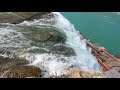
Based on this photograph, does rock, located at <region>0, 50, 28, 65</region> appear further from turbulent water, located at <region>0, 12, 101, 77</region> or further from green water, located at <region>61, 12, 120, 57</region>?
green water, located at <region>61, 12, 120, 57</region>

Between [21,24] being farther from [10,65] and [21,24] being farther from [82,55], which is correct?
[10,65]

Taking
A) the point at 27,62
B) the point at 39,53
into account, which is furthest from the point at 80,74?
the point at 39,53

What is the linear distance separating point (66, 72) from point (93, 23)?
14046mm

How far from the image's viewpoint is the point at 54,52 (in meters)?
6.30

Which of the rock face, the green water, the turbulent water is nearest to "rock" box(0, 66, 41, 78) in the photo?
the turbulent water

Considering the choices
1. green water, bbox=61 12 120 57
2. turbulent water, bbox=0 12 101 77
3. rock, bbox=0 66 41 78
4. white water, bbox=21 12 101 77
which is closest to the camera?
rock, bbox=0 66 41 78

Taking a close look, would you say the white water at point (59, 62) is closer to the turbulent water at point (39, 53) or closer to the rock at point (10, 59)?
the turbulent water at point (39, 53)

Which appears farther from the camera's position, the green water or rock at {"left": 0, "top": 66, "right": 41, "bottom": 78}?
the green water

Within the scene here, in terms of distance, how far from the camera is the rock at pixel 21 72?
4457 mm

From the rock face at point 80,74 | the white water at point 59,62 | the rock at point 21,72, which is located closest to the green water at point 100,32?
the white water at point 59,62

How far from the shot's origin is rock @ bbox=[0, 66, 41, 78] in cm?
446

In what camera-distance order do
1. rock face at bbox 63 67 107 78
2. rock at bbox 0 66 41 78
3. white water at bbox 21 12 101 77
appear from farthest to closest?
white water at bbox 21 12 101 77
rock face at bbox 63 67 107 78
rock at bbox 0 66 41 78

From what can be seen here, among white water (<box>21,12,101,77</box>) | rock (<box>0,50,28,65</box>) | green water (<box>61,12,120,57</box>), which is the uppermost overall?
rock (<box>0,50,28,65</box>)
